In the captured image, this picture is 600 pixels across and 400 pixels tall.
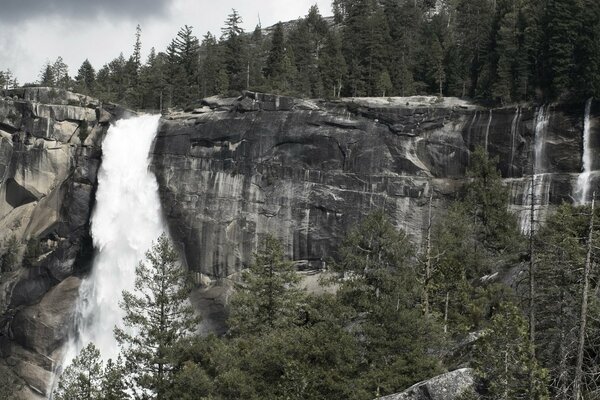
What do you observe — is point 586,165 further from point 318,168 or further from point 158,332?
point 158,332

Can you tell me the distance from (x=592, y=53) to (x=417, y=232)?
54.6ft

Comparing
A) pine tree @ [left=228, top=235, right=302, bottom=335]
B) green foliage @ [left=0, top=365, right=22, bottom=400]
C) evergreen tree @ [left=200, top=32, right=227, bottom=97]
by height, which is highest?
evergreen tree @ [left=200, top=32, right=227, bottom=97]

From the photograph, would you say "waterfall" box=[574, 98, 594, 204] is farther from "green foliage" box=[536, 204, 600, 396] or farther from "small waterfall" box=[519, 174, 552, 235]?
"green foliage" box=[536, 204, 600, 396]

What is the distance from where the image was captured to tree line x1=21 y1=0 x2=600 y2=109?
4731cm

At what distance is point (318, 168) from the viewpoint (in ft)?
166

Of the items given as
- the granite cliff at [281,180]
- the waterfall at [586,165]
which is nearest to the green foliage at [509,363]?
the waterfall at [586,165]

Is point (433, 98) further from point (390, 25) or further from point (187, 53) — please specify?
point (187, 53)

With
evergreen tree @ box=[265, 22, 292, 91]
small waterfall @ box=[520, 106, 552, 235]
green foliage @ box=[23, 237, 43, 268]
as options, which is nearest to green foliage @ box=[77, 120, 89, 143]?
green foliage @ box=[23, 237, 43, 268]

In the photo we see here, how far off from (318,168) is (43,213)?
2336cm

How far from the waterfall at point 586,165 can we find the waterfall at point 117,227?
3039cm

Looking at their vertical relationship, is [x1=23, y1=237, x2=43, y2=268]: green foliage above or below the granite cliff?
below

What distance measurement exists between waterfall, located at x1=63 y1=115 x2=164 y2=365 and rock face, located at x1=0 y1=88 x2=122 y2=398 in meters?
1.01

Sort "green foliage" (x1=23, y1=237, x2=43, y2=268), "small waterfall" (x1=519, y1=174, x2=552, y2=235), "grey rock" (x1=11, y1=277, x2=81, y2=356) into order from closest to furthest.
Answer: "small waterfall" (x1=519, y1=174, x2=552, y2=235) → "grey rock" (x1=11, y1=277, x2=81, y2=356) → "green foliage" (x1=23, y1=237, x2=43, y2=268)

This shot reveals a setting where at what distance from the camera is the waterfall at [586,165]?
44688 millimetres
